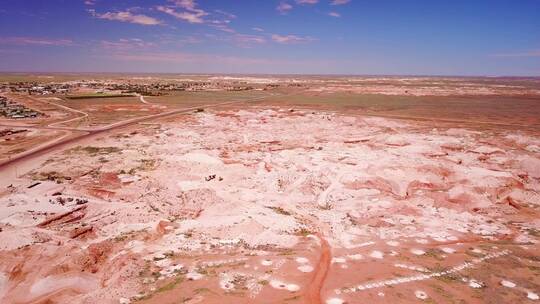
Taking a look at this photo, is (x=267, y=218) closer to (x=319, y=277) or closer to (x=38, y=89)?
(x=319, y=277)

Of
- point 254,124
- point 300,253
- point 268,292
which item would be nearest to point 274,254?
point 300,253

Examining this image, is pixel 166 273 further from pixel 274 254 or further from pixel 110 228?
pixel 110 228

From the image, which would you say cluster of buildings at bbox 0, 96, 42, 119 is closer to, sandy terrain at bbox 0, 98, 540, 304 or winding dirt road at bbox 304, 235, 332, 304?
sandy terrain at bbox 0, 98, 540, 304

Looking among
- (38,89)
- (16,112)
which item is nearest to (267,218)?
(16,112)

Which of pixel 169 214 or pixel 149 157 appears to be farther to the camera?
A: pixel 149 157

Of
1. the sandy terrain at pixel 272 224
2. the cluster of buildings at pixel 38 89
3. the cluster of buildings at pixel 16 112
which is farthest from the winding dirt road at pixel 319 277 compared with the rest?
the cluster of buildings at pixel 38 89

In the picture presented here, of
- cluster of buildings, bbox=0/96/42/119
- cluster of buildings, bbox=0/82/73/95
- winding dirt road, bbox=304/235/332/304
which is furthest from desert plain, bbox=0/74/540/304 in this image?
cluster of buildings, bbox=0/82/73/95

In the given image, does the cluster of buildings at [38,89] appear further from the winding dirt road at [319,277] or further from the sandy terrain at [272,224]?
the winding dirt road at [319,277]
